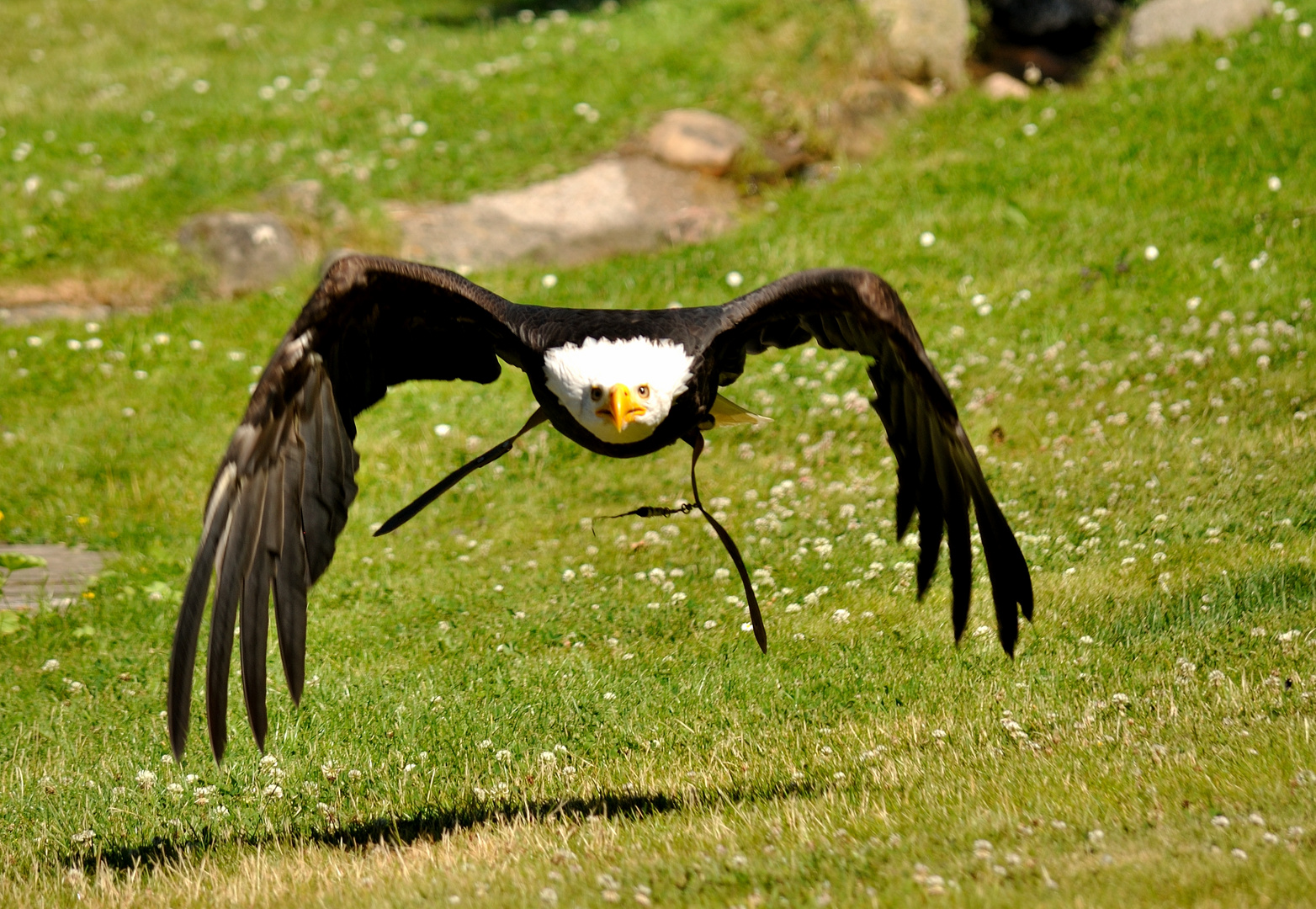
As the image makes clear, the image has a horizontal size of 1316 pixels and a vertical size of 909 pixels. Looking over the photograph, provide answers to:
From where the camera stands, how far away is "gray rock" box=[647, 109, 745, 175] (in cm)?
1345

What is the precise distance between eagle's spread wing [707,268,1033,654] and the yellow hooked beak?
0.46 metres

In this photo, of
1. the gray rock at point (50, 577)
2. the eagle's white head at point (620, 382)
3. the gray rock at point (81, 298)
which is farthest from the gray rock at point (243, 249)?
the eagle's white head at point (620, 382)

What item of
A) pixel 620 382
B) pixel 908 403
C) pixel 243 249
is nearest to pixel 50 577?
pixel 620 382

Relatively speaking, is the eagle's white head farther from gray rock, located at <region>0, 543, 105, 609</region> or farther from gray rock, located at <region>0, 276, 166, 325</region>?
gray rock, located at <region>0, 276, 166, 325</region>

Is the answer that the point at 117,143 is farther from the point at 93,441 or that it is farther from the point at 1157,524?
the point at 1157,524

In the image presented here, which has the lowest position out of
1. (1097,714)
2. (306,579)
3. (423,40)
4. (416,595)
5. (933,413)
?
(416,595)

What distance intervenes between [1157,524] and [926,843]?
3.40 m

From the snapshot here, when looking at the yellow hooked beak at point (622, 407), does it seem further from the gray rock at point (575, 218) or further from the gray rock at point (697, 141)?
the gray rock at point (697, 141)

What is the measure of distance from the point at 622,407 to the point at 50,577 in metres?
4.83

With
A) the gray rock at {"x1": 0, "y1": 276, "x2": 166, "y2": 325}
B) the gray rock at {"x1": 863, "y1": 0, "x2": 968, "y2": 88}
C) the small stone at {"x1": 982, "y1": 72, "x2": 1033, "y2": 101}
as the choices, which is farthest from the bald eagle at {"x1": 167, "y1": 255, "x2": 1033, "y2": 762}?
the gray rock at {"x1": 863, "y1": 0, "x2": 968, "y2": 88}

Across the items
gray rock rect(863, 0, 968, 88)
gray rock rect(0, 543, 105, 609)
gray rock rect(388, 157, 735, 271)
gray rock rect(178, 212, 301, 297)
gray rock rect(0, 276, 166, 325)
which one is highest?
gray rock rect(863, 0, 968, 88)

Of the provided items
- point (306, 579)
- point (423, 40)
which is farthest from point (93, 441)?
point (423, 40)

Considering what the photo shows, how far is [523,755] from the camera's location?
18.1ft

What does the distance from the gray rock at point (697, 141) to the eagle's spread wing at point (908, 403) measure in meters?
8.24
